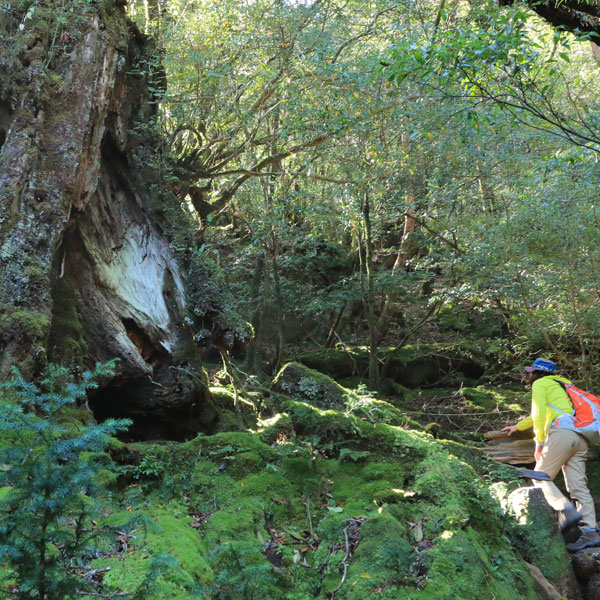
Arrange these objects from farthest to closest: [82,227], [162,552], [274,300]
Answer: [274,300] < [82,227] < [162,552]

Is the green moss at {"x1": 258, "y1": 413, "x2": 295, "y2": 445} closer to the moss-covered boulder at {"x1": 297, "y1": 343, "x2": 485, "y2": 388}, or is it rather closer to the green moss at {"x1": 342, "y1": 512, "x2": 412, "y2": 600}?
the green moss at {"x1": 342, "y1": 512, "x2": 412, "y2": 600}

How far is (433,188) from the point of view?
1065cm

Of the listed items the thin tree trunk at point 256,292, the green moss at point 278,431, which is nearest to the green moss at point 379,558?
the green moss at point 278,431

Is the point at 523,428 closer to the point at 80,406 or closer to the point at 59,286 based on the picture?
the point at 80,406

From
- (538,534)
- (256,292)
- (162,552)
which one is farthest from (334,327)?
(162,552)

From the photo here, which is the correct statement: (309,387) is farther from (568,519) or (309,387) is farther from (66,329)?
(568,519)

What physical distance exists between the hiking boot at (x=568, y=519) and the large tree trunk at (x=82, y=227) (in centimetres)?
482

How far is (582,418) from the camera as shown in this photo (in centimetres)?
627

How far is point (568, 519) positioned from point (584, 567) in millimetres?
461

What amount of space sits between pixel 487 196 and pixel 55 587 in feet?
35.1

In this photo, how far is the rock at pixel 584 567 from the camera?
494cm

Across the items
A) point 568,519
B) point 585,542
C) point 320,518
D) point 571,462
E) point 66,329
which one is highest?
point 571,462

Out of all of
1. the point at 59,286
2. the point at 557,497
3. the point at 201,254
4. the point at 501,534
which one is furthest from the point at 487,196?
the point at 59,286

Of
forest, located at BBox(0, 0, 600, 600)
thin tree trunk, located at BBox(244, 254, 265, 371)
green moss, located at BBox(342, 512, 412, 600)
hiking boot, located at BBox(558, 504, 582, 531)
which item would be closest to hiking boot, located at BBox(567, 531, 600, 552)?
forest, located at BBox(0, 0, 600, 600)
